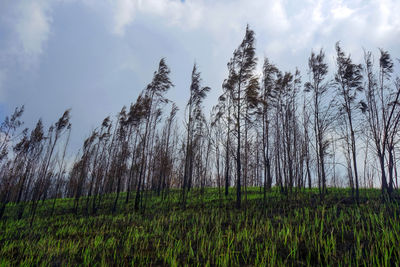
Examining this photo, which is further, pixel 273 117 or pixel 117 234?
pixel 273 117

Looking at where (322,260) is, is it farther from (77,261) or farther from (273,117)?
(273,117)

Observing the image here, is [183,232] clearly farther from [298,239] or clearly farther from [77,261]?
[298,239]

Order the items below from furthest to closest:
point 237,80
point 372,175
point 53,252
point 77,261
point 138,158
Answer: point 372,175
point 138,158
point 237,80
point 53,252
point 77,261

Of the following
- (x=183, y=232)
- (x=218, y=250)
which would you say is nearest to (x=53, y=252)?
(x=183, y=232)

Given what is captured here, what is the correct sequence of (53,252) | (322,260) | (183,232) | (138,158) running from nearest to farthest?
(322,260) < (53,252) < (183,232) < (138,158)

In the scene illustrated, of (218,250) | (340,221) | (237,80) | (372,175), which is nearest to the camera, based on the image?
(218,250)

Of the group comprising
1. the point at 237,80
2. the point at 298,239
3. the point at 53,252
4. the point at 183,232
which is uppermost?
the point at 237,80

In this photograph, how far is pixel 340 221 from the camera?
19.0ft

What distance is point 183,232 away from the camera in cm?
632

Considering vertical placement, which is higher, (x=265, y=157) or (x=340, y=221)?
(x=265, y=157)

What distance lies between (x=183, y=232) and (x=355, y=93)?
15.3m

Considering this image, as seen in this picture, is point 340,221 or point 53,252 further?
point 340,221

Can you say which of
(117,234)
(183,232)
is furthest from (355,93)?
(117,234)

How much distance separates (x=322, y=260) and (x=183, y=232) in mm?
4094
